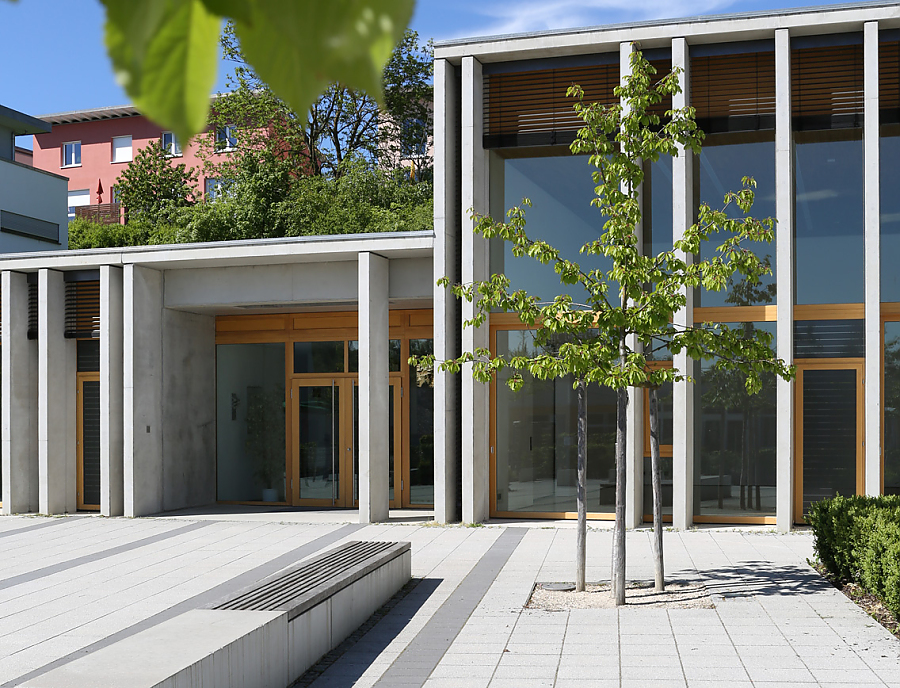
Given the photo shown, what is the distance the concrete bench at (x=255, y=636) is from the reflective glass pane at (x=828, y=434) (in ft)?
27.3

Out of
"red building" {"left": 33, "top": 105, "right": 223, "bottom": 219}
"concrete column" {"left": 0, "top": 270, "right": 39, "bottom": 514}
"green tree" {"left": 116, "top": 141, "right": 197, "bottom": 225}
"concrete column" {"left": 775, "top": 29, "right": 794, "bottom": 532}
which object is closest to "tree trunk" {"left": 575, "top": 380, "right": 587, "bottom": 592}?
"concrete column" {"left": 775, "top": 29, "right": 794, "bottom": 532}

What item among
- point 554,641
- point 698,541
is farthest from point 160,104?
point 698,541

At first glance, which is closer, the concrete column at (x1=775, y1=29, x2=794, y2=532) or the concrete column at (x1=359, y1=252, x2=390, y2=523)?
the concrete column at (x1=775, y1=29, x2=794, y2=532)

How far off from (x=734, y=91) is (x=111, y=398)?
12.6 m

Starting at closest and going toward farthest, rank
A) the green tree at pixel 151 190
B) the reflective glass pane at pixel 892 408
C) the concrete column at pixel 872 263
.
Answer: the concrete column at pixel 872 263 → the reflective glass pane at pixel 892 408 → the green tree at pixel 151 190

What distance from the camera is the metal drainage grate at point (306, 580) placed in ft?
25.6

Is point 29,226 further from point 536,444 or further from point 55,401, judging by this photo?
point 536,444

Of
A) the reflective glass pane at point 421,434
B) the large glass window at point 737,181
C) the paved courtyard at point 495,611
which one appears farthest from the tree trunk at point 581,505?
the reflective glass pane at point 421,434

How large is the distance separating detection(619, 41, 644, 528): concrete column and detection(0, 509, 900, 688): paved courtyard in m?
0.63

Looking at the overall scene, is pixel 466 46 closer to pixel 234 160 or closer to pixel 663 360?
pixel 663 360

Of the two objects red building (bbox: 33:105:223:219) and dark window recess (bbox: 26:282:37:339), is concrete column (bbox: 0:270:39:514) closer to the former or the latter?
dark window recess (bbox: 26:282:37:339)

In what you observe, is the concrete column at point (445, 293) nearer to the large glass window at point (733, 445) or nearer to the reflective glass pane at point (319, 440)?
the reflective glass pane at point (319, 440)

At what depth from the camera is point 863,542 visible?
10.0 meters

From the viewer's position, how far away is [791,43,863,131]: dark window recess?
50.2 feet
